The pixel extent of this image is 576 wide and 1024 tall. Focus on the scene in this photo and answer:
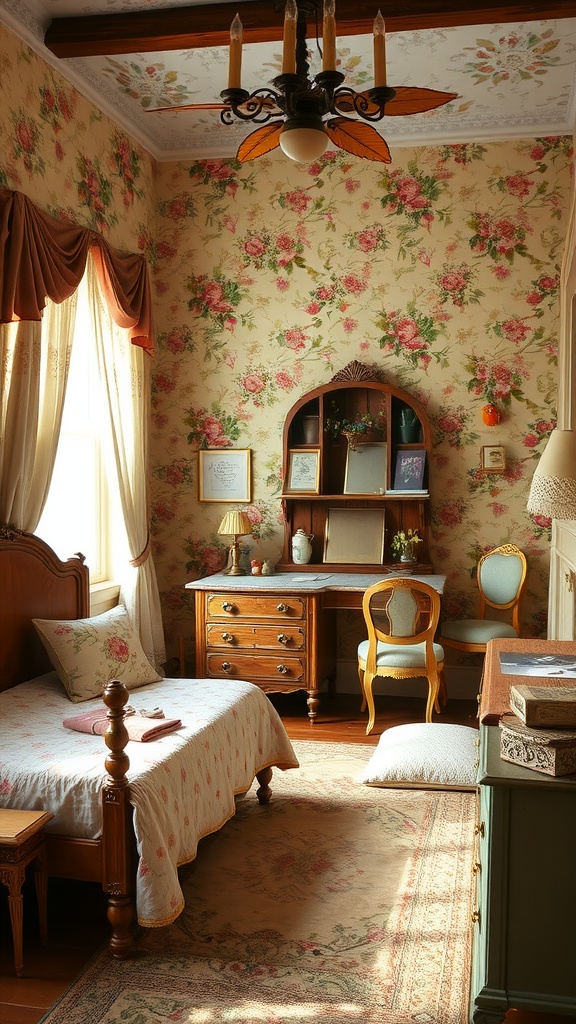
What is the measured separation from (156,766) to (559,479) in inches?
61.6

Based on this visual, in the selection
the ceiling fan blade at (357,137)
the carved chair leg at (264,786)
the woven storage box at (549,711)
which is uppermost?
the ceiling fan blade at (357,137)

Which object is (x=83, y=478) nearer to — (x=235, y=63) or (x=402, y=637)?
(x=402, y=637)

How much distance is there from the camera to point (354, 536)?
217 inches

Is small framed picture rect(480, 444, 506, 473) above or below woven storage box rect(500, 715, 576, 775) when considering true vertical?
above

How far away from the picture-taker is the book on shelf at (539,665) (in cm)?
267

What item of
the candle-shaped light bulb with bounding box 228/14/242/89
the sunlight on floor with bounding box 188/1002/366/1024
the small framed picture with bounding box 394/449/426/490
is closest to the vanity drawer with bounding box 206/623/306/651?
the small framed picture with bounding box 394/449/426/490

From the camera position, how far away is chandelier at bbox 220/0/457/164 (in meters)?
2.34

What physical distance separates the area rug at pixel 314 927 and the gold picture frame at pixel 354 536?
70.5 inches

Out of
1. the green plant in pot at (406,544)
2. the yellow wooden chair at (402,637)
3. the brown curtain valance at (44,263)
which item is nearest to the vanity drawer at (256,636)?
the yellow wooden chair at (402,637)

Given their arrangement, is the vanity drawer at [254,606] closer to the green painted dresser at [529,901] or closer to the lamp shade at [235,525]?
the lamp shade at [235,525]

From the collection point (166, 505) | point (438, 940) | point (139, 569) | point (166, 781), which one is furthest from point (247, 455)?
point (438, 940)

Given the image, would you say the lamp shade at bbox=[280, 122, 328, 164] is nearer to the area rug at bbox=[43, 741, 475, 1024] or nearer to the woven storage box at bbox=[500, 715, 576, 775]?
the woven storage box at bbox=[500, 715, 576, 775]

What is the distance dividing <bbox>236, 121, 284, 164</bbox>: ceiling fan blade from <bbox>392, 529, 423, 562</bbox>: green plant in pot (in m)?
2.80

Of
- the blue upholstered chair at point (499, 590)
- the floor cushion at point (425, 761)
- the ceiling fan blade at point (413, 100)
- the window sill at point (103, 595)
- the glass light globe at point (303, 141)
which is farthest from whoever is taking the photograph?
the blue upholstered chair at point (499, 590)
